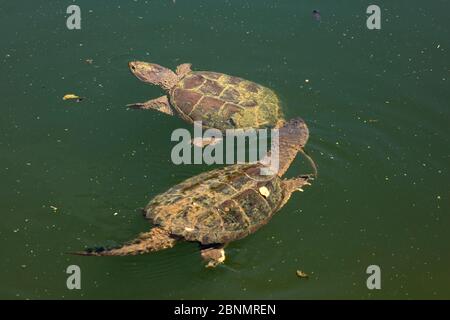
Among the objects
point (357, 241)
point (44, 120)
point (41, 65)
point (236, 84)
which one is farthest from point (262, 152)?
point (41, 65)

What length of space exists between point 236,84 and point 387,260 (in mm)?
3334

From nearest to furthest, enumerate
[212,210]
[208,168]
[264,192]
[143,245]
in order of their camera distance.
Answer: [143,245] → [212,210] → [264,192] → [208,168]

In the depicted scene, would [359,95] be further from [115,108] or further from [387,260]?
[115,108]

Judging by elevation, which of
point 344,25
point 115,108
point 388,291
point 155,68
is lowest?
point 388,291

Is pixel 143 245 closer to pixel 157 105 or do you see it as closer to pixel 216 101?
pixel 216 101

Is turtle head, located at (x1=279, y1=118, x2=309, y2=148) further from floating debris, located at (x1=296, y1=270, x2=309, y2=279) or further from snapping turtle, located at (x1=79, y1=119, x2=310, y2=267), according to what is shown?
floating debris, located at (x1=296, y1=270, x2=309, y2=279)

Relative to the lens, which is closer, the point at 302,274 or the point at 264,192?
the point at 302,274

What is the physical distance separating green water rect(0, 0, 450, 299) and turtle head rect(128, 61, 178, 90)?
158mm

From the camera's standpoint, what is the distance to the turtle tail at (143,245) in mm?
5816

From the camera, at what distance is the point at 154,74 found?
28.0 feet

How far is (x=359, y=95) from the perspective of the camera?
852 centimetres

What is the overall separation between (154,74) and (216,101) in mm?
1383

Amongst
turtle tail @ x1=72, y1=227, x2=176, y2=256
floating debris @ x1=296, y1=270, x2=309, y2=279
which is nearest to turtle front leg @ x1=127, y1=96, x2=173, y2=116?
turtle tail @ x1=72, y1=227, x2=176, y2=256

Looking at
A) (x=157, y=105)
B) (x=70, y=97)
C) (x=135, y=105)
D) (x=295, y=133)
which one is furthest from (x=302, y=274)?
(x=70, y=97)
